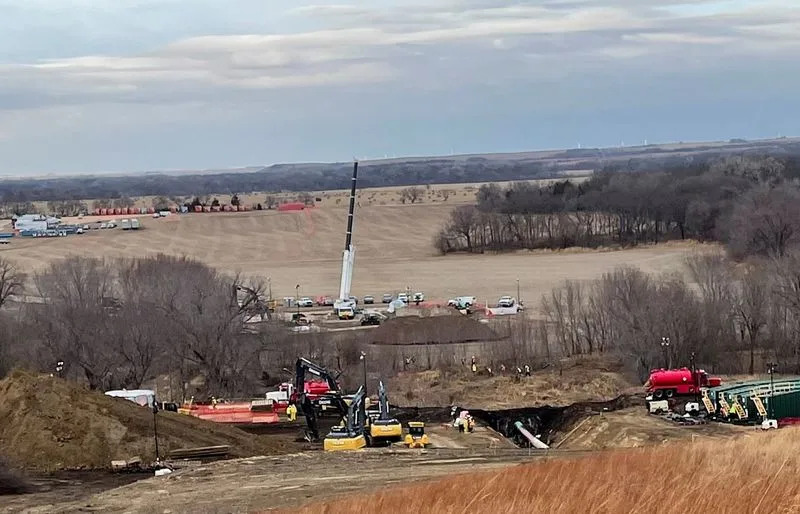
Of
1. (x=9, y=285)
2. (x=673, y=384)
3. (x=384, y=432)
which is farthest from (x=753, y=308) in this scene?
(x=9, y=285)

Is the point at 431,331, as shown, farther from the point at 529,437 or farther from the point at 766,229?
the point at 766,229

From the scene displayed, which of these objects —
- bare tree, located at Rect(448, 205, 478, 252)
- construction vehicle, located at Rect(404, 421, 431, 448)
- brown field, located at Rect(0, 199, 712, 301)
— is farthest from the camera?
bare tree, located at Rect(448, 205, 478, 252)

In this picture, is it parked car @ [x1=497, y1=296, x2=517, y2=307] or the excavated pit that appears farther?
parked car @ [x1=497, y1=296, x2=517, y2=307]

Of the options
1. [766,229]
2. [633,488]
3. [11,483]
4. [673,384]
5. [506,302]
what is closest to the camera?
[633,488]

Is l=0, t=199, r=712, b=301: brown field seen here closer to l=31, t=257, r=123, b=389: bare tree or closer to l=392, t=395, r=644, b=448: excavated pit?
l=31, t=257, r=123, b=389: bare tree

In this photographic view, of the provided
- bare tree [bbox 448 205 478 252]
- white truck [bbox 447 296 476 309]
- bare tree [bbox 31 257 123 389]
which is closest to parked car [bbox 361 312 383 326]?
white truck [bbox 447 296 476 309]

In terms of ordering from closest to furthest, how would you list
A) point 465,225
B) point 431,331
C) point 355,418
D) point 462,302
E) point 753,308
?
point 355,418, point 753,308, point 431,331, point 462,302, point 465,225

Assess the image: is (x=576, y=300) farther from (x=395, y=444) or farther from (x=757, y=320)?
(x=395, y=444)
